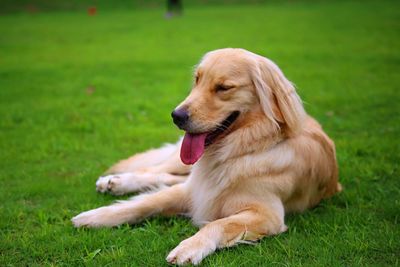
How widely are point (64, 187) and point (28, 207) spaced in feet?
1.99

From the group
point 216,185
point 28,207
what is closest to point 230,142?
point 216,185

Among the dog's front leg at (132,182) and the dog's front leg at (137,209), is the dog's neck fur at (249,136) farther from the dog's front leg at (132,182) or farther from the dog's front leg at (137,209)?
the dog's front leg at (132,182)

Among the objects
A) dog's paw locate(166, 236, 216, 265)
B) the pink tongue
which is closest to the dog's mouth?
the pink tongue

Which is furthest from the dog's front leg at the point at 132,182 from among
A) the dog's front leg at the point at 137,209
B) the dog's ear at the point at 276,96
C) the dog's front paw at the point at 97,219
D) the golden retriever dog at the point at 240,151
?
the dog's ear at the point at 276,96

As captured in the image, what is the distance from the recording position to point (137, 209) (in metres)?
3.95

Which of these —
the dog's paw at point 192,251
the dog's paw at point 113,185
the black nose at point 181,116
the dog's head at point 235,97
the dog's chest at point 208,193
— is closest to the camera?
the dog's paw at point 192,251

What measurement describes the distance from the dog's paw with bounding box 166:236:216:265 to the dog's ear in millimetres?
1160

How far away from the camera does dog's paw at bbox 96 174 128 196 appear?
458 centimetres

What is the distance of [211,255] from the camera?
325 centimetres

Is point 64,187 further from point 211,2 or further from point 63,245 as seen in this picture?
point 211,2

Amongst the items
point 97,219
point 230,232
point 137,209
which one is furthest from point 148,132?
point 230,232

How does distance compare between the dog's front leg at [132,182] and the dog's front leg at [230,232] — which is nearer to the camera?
the dog's front leg at [230,232]

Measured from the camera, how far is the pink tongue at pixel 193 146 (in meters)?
3.71

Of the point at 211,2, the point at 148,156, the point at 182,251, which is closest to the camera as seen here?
the point at 182,251
